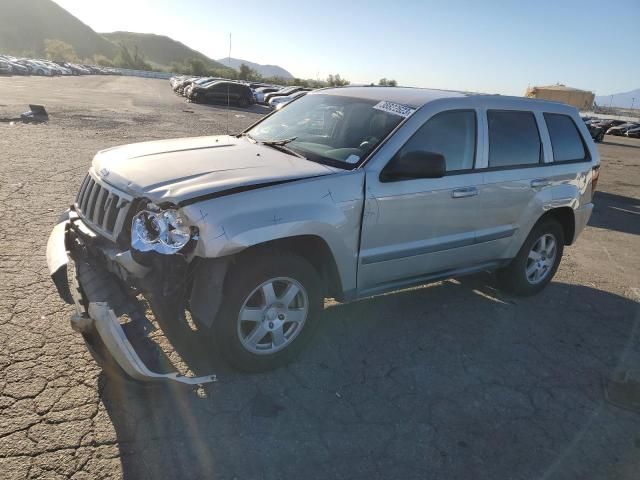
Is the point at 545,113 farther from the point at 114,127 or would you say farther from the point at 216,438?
the point at 114,127

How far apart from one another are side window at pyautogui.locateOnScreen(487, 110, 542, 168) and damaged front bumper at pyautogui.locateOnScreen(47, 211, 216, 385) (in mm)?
3063

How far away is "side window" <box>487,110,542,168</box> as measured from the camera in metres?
4.27

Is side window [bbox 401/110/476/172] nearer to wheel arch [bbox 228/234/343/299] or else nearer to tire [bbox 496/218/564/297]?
wheel arch [bbox 228/234/343/299]

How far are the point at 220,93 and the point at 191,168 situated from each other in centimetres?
2987

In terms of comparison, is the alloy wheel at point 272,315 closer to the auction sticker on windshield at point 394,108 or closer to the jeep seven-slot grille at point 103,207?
the jeep seven-slot grille at point 103,207

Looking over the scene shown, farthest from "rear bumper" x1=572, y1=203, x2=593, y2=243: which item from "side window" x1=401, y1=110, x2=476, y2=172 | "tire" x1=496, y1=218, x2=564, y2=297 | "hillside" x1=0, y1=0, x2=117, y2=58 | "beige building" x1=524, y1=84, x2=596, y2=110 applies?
"hillside" x1=0, y1=0, x2=117, y2=58

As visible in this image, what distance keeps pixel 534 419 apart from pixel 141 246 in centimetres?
271

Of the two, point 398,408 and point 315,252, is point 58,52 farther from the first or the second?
point 398,408

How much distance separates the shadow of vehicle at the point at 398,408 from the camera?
8.62ft

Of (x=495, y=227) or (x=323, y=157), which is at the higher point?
(x=323, y=157)

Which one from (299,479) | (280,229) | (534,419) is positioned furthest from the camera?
(534,419)

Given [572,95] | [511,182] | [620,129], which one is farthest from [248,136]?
[572,95]

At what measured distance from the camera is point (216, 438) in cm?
271

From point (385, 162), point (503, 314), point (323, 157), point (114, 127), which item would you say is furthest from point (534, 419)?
point (114, 127)
